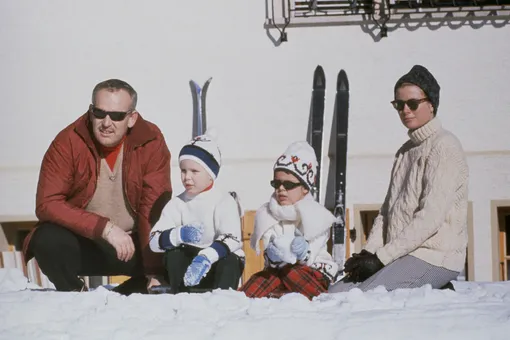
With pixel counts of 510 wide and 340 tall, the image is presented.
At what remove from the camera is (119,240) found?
18.7ft

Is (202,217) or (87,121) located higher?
(87,121)

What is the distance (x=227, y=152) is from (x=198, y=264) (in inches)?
126

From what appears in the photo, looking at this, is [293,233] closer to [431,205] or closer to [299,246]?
[299,246]

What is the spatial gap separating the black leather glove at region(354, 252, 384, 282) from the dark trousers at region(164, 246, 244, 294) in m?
0.57

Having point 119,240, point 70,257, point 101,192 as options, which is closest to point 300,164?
point 119,240

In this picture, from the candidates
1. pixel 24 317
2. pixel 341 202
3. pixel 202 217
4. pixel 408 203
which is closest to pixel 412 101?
pixel 408 203

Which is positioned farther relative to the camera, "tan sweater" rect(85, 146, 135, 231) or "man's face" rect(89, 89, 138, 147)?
"tan sweater" rect(85, 146, 135, 231)

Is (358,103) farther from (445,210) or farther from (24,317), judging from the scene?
(24,317)

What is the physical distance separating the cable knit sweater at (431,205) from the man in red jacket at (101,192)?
3.82 feet

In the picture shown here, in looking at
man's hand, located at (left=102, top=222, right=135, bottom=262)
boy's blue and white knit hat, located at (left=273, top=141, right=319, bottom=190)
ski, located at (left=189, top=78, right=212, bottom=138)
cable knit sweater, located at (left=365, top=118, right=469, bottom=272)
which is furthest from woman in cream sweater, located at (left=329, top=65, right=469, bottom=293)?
ski, located at (left=189, top=78, right=212, bottom=138)

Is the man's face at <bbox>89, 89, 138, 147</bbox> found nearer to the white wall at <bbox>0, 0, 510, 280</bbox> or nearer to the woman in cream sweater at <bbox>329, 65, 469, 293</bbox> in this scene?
the woman in cream sweater at <bbox>329, 65, 469, 293</bbox>

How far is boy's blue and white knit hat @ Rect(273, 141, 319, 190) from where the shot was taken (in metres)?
5.60

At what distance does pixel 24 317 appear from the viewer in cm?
496

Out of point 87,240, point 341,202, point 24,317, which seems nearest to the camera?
point 24,317
